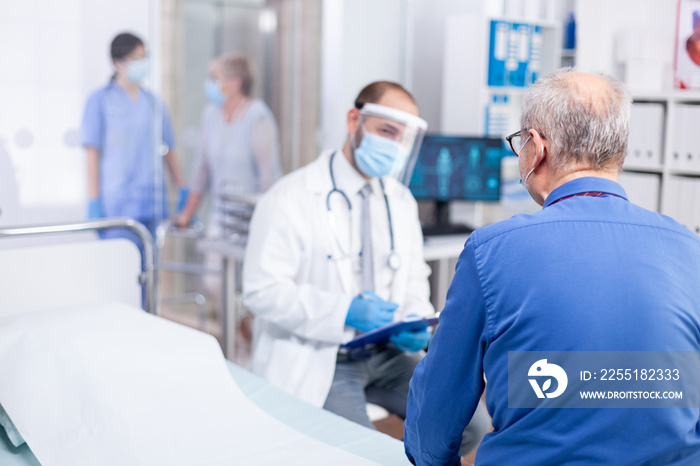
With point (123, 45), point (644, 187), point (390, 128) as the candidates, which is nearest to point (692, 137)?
point (644, 187)

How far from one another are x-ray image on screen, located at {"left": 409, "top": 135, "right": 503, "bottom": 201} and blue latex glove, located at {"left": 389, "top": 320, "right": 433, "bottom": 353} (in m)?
1.39

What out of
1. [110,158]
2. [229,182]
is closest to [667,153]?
[229,182]

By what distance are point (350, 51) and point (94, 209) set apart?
156 cm

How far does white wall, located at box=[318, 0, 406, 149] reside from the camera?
380 cm

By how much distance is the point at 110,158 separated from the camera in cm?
322

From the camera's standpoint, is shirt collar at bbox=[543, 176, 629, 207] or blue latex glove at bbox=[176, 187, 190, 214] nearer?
shirt collar at bbox=[543, 176, 629, 207]

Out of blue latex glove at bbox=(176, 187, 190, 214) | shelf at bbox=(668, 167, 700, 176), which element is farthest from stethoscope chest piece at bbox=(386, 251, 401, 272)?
blue latex glove at bbox=(176, 187, 190, 214)

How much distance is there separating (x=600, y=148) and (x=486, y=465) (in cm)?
48

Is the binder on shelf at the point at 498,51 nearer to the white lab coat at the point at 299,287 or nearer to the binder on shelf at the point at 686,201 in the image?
the binder on shelf at the point at 686,201

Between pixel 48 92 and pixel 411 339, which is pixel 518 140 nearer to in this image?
pixel 411 339

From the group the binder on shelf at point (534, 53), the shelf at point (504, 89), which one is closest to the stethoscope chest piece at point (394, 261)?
the shelf at point (504, 89)

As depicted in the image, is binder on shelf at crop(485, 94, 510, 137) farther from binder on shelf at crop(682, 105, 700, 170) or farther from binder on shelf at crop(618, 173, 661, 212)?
binder on shelf at crop(682, 105, 700, 170)

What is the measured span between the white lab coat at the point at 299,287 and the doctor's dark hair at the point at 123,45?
139 centimetres

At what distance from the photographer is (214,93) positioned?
12.7 feet
